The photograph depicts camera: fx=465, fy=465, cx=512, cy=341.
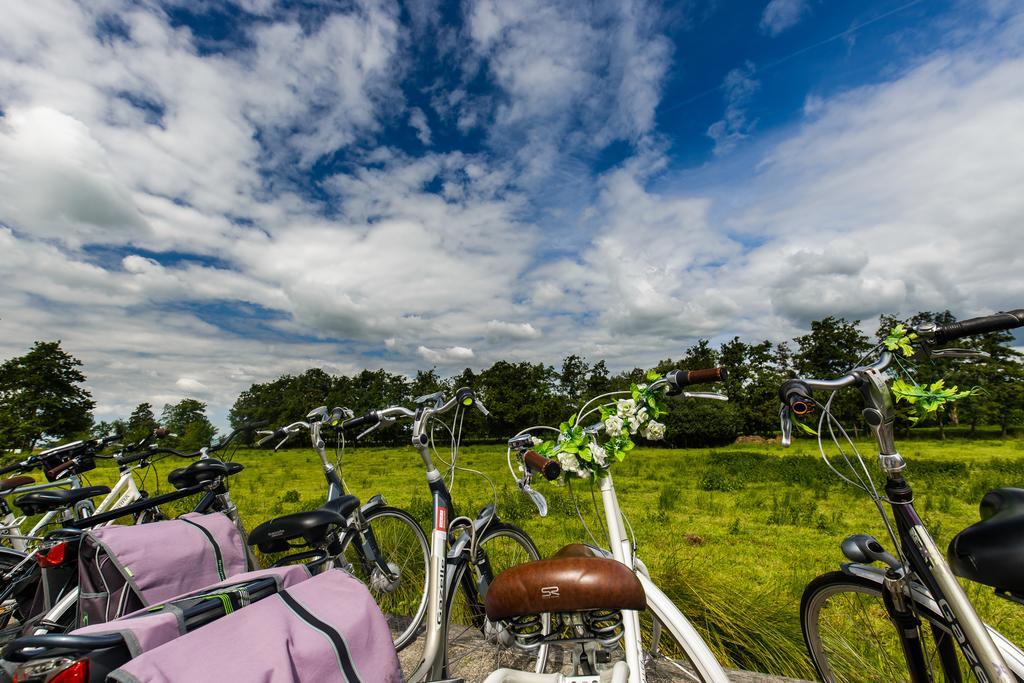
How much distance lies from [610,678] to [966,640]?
1.19m

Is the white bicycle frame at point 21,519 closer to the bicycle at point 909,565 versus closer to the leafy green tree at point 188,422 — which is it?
the leafy green tree at point 188,422

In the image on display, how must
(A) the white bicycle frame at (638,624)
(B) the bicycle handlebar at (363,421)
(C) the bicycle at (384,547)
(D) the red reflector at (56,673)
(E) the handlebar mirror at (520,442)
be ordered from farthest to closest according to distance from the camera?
(C) the bicycle at (384,547)
(B) the bicycle handlebar at (363,421)
(E) the handlebar mirror at (520,442)
(A) the white bicycle frame at (638,624)
(D) the red reflector at (56,673)

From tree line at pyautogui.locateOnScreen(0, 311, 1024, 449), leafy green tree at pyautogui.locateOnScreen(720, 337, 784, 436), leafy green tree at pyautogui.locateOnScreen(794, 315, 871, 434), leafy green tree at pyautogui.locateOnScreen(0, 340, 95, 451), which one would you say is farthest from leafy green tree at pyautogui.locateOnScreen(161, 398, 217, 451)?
leafy green tree at pyautogui.locateOnScreen(794, 315, 871, 434)

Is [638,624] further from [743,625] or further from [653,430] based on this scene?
[743,625]

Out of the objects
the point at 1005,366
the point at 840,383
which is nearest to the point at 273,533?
the point at 840,383

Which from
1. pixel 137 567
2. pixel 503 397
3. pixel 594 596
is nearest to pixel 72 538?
pixel 137 567

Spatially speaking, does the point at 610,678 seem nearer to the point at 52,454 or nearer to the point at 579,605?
the point at 579,605

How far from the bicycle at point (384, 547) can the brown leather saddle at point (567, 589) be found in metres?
1.99

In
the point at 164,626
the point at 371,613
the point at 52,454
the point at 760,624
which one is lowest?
the point at 760,624

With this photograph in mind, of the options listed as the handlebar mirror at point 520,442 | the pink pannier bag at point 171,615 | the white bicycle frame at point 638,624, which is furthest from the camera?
the handlebar mirror at point 520,442

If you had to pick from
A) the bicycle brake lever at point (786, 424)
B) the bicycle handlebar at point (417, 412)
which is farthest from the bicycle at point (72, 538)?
the bicycle brake lever at point (786, 424)

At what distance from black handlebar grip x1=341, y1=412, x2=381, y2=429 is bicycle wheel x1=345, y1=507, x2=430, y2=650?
853 mm

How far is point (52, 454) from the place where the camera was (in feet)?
13.8

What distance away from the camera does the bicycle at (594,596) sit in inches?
54.3
